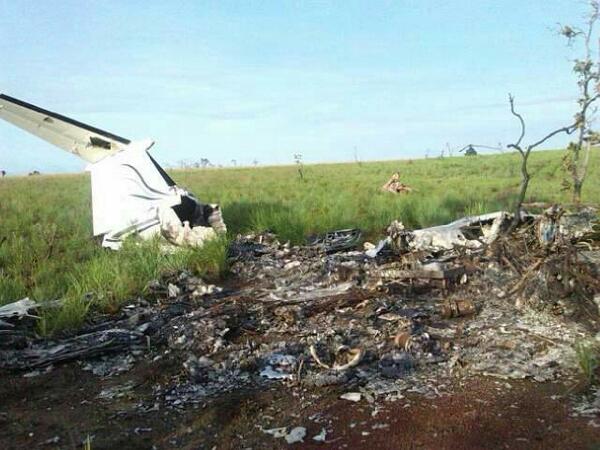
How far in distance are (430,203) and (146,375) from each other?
7.97m

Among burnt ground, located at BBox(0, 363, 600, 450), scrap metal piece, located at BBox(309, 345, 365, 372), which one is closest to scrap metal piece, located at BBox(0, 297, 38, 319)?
burnt ground, located at BBox(0, 363, 600, 450)

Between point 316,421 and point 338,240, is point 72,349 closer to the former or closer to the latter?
point 316,421

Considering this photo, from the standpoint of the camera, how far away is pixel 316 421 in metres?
3.08

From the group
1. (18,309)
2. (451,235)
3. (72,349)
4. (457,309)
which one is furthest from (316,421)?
(451,235)

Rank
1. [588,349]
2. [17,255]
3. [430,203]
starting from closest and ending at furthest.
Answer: [588,349], [17,255], [430,203]

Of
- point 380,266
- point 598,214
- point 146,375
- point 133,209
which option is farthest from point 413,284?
point 133,209

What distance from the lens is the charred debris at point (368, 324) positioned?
143 inches

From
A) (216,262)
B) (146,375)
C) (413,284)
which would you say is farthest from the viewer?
(216,262)

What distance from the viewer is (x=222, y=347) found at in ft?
13.7

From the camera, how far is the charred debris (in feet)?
11.9

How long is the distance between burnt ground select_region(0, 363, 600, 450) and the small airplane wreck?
15.3ft

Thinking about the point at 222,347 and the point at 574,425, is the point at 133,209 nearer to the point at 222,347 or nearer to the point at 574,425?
the point at 222,347

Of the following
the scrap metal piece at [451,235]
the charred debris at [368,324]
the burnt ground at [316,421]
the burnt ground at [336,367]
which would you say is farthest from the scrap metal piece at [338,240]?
the burnt ground at [316,421]

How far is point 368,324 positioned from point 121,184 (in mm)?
5546
